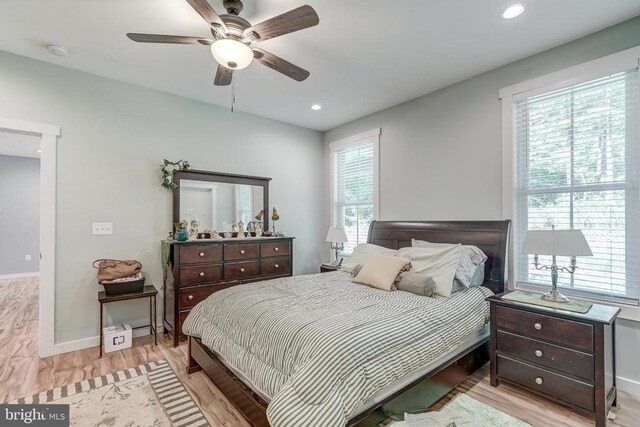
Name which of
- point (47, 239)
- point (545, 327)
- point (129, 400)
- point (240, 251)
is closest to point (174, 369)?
point (129, 400)

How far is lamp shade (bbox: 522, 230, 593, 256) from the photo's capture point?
2.04m

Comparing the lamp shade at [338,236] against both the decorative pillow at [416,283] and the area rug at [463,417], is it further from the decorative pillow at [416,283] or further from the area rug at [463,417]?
the area rug at [463,417]

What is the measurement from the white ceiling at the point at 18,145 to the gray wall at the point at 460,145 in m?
5.90

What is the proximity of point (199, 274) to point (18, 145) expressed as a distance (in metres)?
5.33

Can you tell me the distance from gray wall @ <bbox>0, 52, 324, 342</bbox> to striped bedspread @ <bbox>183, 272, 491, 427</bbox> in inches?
58.1

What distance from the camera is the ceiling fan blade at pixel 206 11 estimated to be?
1.66 m

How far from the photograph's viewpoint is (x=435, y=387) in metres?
2.02

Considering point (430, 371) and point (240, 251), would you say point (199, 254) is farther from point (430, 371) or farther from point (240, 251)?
point (430, 371)

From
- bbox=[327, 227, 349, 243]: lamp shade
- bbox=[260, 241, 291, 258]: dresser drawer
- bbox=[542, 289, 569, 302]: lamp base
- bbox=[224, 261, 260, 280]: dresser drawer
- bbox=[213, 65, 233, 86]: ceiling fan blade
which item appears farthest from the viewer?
bbox=[327, 227, 349, 243]: lamp shade

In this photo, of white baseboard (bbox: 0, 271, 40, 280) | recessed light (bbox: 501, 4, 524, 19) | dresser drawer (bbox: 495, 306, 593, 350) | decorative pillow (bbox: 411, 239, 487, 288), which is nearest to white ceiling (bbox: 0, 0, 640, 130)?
recessed light (bbox: 501, 4, 524, 19)

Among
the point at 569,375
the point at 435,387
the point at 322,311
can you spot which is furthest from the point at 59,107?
the point at 569,375

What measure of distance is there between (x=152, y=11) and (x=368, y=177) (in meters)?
3.13

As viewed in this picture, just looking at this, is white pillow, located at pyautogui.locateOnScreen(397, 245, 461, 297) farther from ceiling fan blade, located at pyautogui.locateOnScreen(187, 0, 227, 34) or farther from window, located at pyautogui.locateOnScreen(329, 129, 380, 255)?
ceiling fan blade, located at pyautogui.locateOnScreen(187, 0, 227, 34)

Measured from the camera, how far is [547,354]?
2.09 m
